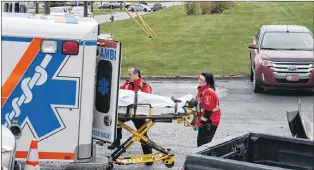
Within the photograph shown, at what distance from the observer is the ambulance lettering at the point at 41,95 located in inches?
324

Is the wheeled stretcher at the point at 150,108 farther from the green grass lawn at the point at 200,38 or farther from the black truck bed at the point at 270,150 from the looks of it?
the green grass lawn at the point at 200,38

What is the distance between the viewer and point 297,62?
55.9ft

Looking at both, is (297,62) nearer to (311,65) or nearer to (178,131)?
(311,65)

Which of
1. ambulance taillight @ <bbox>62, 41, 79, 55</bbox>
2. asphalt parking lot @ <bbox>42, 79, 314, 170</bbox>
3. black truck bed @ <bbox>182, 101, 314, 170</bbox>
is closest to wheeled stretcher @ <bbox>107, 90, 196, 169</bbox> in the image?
asphalt parking lot @ <bbox>42, 79, 314, 170</bbox>

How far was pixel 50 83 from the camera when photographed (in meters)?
8.27

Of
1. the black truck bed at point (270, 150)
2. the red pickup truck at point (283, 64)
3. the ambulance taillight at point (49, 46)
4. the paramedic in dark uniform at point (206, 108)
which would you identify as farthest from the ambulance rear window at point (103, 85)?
the red pickup truck at point (283, 64)

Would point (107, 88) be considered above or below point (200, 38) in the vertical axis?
above

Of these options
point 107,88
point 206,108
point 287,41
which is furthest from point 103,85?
point 287,41

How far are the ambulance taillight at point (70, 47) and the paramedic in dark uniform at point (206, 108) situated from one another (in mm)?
1897

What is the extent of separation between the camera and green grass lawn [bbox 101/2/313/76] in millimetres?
21783

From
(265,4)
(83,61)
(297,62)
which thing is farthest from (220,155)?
(265,4)

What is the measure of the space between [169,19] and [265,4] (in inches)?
484

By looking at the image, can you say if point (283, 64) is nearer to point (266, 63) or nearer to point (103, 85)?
point (266, 63)

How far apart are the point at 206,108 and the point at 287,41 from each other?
915 cm
